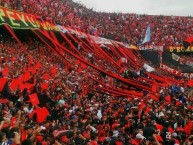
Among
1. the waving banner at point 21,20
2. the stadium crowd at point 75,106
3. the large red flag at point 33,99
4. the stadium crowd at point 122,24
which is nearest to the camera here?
the stadium crowd at point 75,106

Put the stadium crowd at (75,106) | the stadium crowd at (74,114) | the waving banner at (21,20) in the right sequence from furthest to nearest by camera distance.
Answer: the waving banner at (21,20), the stadium crowd at (75,106), the stadium crowd at (74,114)

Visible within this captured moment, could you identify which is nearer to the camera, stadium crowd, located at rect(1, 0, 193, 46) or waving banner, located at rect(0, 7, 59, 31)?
waving banner, located at rect(0, 7, 59, 31)

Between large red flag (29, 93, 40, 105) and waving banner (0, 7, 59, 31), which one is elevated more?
waving banner (0, 7, 59, 31)

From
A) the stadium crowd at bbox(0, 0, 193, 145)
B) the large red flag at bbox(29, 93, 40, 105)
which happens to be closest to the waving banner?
the stadium crowd at bbox(0, 0, 193, 145)

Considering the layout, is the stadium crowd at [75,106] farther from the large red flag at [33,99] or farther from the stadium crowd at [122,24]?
the stadium crowd at [122,24]

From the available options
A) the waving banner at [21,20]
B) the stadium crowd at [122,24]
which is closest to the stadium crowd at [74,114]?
the waving banner at [21,20]

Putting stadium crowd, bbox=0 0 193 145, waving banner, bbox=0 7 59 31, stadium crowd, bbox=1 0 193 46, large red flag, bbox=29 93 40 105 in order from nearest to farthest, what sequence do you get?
stadium crowd, bbox=0 0 193 145
large red flag, bbox=29 93 40 105
waving banner, bbox=0 7 59 31
stadium crowd, bbox=1 0 193 46

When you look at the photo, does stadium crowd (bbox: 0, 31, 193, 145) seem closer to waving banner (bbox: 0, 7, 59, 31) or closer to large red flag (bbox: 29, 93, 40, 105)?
large red flag (bbox: 29, 93, 40, 105)

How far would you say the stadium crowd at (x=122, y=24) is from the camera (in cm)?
3086

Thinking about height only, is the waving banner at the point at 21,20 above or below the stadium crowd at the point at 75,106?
above

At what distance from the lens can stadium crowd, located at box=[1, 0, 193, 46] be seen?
30.9 metres

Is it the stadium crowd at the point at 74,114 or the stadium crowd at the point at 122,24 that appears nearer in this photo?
the stadium crowd at the point at 74,114

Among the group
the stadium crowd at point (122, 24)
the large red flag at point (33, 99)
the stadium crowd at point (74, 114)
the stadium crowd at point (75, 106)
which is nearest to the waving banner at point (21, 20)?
the stadium crowd at point (75, 106)

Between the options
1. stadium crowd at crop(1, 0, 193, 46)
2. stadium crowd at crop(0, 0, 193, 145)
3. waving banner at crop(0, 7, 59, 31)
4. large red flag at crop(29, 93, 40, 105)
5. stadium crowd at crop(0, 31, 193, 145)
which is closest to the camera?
stadium crowd at crop(0, 31, 193, 145)
